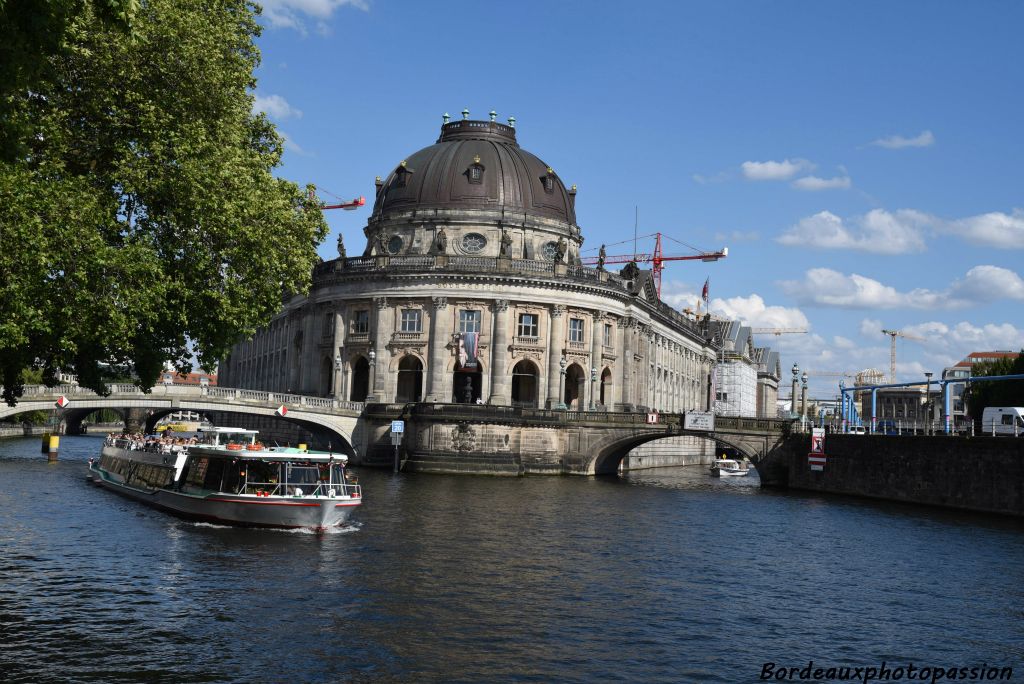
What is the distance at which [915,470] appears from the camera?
69.7 m

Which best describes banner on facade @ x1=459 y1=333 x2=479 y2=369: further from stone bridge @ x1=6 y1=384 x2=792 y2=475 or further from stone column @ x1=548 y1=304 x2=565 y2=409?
stone column @ x1=548 y1=304 x2=565 y2=409

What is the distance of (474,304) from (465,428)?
1700cm

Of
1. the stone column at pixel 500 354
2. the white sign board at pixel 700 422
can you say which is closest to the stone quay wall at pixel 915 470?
the white sign board at pixel 700 422

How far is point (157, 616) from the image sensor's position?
2806 cm

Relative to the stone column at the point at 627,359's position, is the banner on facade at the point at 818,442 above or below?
below

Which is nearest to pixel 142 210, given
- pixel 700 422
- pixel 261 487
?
pixel 261 487

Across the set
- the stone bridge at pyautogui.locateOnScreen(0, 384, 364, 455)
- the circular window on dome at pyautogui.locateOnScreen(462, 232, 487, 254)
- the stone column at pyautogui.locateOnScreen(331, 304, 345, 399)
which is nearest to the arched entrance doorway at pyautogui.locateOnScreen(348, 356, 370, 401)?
the stone column at pyautogui.locateOnScreen(331, 304, 345, 399)

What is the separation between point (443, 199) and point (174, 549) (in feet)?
237

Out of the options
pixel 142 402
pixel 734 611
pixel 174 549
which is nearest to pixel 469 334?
pixel 142 402

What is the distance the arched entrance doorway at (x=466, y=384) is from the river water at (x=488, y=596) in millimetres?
43984

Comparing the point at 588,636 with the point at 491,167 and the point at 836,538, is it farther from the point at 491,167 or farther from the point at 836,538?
the point at 491,167

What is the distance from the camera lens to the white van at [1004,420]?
3135 inches

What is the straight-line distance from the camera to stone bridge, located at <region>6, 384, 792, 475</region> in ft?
275

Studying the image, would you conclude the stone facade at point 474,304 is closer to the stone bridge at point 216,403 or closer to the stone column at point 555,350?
the stone column at point 555,350
